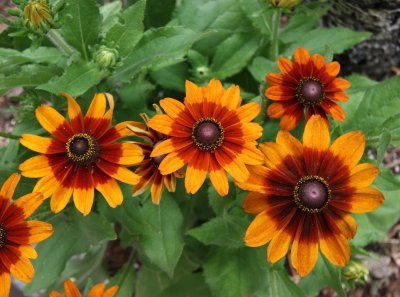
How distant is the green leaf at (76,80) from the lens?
1199 mm

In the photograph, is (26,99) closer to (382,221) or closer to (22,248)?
(22,248)

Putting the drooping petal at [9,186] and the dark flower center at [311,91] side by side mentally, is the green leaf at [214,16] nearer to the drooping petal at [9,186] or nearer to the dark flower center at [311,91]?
the dark flower center at [311,91]

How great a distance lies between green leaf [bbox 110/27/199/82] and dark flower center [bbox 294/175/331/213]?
1.71 ft

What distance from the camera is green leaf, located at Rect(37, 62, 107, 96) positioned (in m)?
1.20

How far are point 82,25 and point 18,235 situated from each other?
0.63 metres

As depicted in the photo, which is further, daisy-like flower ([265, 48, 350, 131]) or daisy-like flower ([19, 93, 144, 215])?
daisy-like flower ([265, 48, 350, 131])

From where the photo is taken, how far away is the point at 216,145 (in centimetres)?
108

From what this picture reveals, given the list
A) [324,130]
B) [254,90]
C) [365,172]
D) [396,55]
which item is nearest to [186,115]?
[324,130]

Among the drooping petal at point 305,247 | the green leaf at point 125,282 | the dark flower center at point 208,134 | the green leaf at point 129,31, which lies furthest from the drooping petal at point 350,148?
the green leaf at point 125,282

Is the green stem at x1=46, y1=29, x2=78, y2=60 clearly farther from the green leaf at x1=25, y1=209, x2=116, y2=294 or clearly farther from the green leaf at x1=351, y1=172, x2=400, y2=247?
the green leaf at x1=351, y1=172, x2=400, y2=247

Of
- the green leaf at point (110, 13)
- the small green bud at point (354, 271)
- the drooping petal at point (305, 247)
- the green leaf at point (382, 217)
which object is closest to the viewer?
the drooping petal at point (305, 247)

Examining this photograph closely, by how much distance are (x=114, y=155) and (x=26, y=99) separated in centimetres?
46

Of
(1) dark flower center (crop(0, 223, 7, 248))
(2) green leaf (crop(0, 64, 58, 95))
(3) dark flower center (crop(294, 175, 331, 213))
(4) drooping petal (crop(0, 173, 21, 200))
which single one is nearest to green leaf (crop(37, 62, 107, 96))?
(2) green leaf (crop(0, 64, 58, 95))

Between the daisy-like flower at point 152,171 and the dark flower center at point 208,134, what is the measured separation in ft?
0.34
